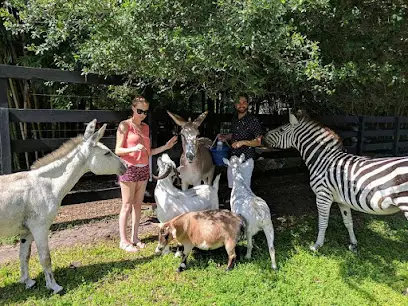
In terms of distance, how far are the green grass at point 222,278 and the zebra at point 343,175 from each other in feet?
1.57

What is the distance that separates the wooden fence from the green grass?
1.52 meters

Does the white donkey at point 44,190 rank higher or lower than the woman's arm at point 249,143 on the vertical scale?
lower

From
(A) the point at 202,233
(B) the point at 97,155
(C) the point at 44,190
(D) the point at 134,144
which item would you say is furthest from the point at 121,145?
(A) the point at 202,233

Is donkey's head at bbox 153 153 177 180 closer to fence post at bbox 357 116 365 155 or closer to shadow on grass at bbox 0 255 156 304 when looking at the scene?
shadow on grass at bbox 0 255 156 304

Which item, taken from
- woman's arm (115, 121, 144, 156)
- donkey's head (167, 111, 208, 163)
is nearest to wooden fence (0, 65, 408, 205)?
donkey's head (167, 111, 208, 163)

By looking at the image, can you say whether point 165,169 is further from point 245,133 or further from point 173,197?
point 245,133

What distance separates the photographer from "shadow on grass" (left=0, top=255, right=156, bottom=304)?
3.35 m

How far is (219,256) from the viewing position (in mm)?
4242

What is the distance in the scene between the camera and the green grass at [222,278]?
3.37 meters

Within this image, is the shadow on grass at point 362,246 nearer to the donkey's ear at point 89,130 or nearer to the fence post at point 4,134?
the donkey's ear at point 89,130

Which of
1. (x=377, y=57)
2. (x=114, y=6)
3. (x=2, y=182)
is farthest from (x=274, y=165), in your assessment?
(x=2, y=182)

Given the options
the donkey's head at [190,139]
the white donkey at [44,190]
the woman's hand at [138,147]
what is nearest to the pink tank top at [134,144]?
the woman's hand at [138,147]

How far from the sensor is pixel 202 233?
3.76m

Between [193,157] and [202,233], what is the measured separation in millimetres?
1156
